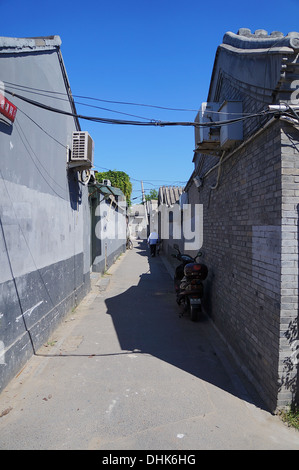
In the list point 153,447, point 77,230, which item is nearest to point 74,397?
point 153,447

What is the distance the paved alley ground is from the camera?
2900mm

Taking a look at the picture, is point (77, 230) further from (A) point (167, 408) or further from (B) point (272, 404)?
(B) point (272, 404)

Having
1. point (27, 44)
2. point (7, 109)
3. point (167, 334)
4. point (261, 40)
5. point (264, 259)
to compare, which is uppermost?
point (27, 44)

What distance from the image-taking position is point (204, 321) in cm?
674

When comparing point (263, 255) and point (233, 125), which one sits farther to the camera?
point (233, 125)

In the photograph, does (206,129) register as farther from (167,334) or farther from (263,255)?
(167,334)

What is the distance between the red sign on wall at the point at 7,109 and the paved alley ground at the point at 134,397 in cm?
342

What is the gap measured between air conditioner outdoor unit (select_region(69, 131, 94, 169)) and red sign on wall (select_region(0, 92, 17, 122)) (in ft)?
9.68

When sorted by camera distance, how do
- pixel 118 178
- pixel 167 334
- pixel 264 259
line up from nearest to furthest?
pixel 264 259
pixel 167 334
pixel 118 178

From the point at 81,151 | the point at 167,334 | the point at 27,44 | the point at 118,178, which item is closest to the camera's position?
the point at 27,44

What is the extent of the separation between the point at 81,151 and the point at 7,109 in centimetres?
331

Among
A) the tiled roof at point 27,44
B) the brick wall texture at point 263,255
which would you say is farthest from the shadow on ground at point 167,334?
the tiled roof at point 27,44

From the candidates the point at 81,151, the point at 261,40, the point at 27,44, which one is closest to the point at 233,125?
the point at 261,40

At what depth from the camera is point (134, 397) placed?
3.66m
